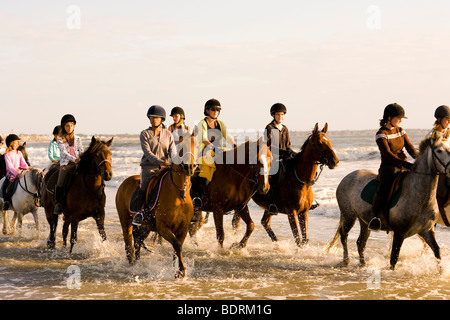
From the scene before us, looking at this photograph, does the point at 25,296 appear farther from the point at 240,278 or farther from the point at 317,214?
the point at 317,214

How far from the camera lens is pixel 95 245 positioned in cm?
1013

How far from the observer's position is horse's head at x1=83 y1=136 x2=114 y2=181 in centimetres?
930

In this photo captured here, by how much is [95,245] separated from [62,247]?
46.0 inches

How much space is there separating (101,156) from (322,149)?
14.1ft

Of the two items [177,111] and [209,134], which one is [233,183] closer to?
[209,134]

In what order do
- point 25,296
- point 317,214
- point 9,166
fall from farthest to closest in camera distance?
1. point 317,214
2. point 9,166
3. point 25,296

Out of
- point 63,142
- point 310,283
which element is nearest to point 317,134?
point 310,283

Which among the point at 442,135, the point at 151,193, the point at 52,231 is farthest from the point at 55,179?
the point at 442,135

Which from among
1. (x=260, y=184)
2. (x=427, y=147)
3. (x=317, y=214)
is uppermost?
(x=427, y=147)

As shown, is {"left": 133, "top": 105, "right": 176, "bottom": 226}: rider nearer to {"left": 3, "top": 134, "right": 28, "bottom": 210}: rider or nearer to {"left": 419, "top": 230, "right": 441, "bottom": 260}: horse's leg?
{"left": 419, "top": 230, "right": 441, "bottom": 260}: horse's leg

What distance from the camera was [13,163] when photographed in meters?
12.9

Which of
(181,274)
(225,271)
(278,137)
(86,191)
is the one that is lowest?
(225,271)

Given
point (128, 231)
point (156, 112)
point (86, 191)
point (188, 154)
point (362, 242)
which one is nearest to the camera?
point (188, 154)

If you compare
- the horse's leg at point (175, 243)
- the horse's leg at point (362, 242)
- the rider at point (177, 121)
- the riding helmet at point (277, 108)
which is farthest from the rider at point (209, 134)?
the horse's leg at point (362, 242)
